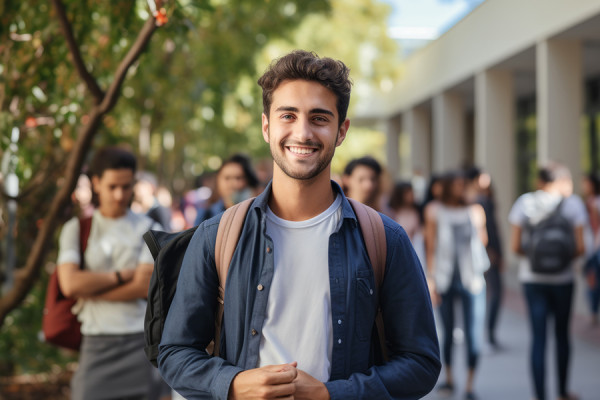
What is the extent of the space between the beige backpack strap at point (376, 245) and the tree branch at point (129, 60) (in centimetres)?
238

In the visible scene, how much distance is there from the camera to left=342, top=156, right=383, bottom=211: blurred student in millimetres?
6480

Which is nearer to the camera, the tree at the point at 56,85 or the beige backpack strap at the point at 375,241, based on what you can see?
the beige backpack strap at the point at 375,241

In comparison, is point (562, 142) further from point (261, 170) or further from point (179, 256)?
point (179, 256)

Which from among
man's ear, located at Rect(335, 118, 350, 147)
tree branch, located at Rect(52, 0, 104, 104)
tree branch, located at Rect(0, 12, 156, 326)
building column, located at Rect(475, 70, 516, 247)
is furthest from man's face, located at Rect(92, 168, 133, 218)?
building column, located at Rect(475, 70, 516, 247)

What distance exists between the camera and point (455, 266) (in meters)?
8.40

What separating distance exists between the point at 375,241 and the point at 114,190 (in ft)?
7.83

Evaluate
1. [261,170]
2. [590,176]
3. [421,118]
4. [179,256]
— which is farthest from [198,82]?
[421,118]

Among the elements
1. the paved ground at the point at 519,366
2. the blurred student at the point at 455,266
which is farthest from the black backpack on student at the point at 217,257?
the paved ground at the point at 519,366

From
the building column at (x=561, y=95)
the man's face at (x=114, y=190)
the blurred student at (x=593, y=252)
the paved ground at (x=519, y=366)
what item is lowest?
the paved ground at (x=519, y=366)

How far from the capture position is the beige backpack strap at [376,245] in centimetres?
263

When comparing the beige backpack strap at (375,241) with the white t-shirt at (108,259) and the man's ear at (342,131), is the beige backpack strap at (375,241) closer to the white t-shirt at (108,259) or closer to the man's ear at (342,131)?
the man's ear at (342,131)

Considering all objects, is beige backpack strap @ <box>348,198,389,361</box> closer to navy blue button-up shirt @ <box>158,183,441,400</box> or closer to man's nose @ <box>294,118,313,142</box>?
navy blue button-up shirt @ <box>158,183,441,400</box>

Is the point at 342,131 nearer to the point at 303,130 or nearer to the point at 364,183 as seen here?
the point at 303,130

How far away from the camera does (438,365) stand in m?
2.64
